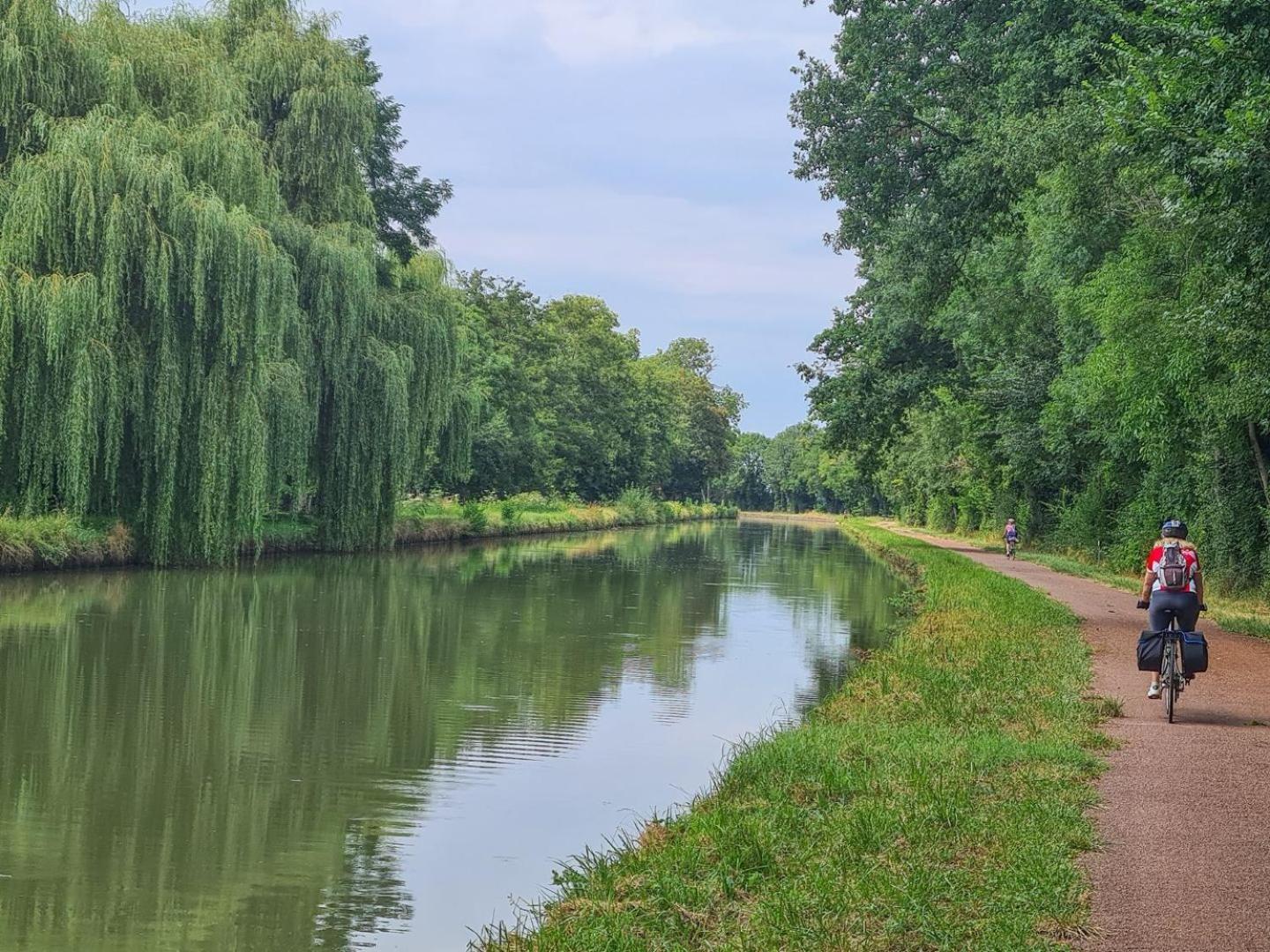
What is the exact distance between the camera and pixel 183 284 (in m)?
24.2

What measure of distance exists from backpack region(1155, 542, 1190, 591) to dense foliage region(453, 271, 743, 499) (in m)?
34.4

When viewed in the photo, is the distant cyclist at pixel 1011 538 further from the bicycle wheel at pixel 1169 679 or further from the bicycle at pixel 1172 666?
the bicycle wheel at pixel 1169 679

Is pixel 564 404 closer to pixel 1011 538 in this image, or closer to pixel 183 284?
pixel 1011 538

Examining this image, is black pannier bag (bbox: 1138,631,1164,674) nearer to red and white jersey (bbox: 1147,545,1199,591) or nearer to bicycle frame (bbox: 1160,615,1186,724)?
bicycle frame (bbox: 1160,615,1186,724)

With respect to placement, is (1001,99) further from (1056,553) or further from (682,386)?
(682,386)

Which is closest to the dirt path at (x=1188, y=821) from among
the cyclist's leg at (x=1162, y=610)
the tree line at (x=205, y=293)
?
the cyclist's leg at (x=1162, y=610)

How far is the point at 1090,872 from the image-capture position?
602 centimetres

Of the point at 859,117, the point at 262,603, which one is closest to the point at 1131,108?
the point at 262,603

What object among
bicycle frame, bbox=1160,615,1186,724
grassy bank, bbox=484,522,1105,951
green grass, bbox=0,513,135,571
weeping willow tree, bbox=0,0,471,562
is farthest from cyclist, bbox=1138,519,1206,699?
green grass, bbox=0,513,135,571

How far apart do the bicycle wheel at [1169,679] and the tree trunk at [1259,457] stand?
40.4ft

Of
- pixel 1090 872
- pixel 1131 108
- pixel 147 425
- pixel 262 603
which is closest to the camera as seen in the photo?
pixel 1090 872

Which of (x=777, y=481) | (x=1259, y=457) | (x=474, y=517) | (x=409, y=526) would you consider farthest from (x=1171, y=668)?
(x=777, y=481)

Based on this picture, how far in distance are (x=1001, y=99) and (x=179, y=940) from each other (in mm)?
23663

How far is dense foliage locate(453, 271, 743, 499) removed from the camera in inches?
2126
